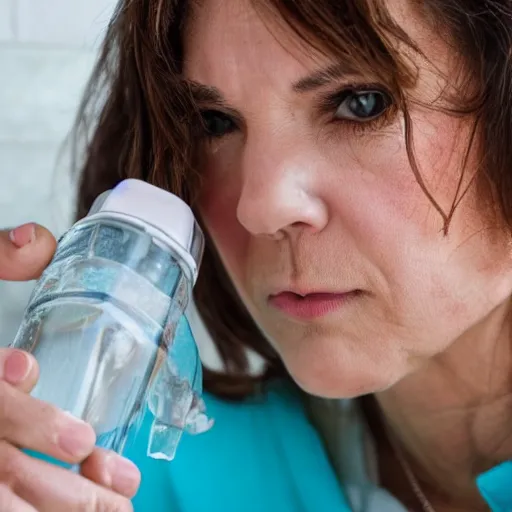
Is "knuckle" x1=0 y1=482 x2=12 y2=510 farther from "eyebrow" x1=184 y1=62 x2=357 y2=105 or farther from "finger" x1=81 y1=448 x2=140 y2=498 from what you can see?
"eyebrow" x1=184 y1=62 x2=357 y2=105

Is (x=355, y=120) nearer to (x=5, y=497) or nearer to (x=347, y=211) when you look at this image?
(x=347, y=211)

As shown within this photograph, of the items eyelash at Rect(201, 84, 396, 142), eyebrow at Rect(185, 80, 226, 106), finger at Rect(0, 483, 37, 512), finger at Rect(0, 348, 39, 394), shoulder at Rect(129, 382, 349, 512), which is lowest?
shoulder at Rect(129, 382, 349, 512)

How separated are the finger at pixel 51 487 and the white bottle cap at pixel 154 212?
16cm

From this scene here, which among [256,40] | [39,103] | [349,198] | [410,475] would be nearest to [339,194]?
[349,198]

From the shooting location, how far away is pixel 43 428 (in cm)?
→ 44

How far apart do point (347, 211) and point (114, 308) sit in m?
0.17

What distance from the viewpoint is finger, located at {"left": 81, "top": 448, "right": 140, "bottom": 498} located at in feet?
1.46

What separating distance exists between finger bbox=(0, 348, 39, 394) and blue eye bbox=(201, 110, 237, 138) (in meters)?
0.27

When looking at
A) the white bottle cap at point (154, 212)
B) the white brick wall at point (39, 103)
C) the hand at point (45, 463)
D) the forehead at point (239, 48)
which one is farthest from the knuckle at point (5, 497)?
the white brick wall at point (39, 103)

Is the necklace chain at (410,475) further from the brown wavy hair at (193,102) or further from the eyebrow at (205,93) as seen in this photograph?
the eyebrow at (205,93)

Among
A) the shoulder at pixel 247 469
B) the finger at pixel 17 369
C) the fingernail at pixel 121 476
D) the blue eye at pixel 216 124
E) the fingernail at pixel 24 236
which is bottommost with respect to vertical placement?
the shoulder at pixel 247 469

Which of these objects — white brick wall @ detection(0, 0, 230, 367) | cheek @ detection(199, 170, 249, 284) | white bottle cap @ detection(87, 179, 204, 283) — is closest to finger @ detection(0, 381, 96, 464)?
white bottle cap @ detection(87, 179, 204, 283)

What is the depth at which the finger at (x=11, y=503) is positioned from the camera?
1.37 feet

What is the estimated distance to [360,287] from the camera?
0.58 m
